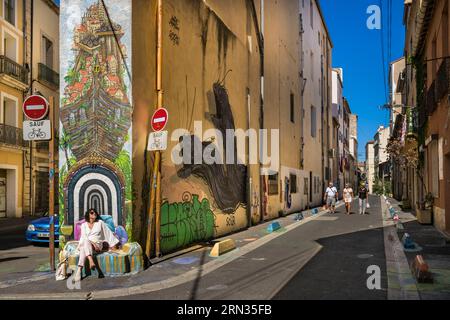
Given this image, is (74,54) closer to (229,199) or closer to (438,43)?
(229,199)

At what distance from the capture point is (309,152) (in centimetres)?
3259

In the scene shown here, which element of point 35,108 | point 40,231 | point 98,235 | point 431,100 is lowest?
point 40,231

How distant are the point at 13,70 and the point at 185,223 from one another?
1633cm

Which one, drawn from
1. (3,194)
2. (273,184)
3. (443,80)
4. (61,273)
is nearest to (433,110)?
(443,80)

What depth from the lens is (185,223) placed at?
1177 cm

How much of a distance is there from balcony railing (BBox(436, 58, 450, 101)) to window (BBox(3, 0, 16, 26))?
20.6 m

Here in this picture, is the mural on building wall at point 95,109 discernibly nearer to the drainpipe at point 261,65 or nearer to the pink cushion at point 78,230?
the pink cushion at point 78,230

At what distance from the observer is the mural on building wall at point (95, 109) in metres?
9.35

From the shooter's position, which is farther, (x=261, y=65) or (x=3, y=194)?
(x=3, y=194)

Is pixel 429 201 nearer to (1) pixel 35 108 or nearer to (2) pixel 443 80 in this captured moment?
(2) pixel 443 80

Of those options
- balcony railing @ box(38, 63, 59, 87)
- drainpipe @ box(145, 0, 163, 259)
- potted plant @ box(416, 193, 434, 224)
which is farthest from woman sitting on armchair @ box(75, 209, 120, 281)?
balcony railing @ box(38, 63, 59, 87)

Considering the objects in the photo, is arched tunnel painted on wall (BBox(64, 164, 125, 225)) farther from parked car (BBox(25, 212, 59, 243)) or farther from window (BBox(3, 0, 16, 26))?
window (BBox(3, 0, 16, 26))

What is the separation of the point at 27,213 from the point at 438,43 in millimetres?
20948

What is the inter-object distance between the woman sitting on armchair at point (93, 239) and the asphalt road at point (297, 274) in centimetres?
157
